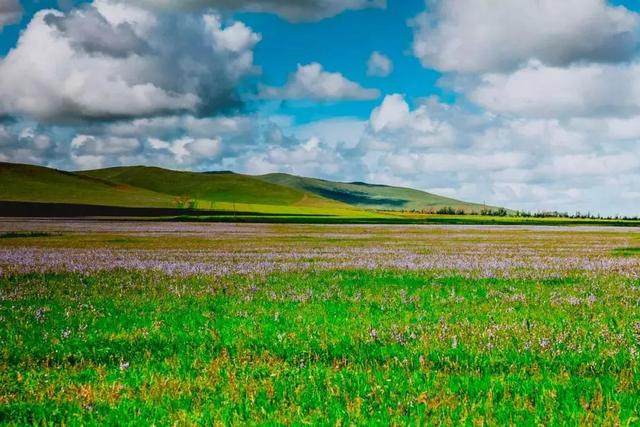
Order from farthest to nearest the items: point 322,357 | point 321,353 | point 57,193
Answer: point 57,193 < point 321,353 < point 322,357

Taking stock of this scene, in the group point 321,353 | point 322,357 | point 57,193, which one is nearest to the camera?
point 322,357

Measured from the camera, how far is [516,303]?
1120cm

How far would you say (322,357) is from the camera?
23.6 feet

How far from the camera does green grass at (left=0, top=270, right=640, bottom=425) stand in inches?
203

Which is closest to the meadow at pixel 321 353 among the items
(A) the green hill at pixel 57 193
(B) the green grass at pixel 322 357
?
(B) the green grass at pixel 322 357

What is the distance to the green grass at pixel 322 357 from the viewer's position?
16.9ft

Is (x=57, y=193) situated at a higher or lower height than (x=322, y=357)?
higher

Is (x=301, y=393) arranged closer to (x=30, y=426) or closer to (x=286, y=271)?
(x=30, y=426)

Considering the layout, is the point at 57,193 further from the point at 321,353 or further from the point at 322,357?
the point at 322,357

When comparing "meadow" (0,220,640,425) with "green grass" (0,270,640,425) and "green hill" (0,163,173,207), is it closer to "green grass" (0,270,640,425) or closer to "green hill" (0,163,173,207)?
"green grass" (0,270,640,425)

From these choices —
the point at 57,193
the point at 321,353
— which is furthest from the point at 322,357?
the point at 57,193

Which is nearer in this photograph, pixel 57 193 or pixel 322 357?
pixel 322 357

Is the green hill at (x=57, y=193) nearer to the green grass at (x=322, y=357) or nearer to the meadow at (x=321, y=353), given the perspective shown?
the meadow at (x=321, y=353)

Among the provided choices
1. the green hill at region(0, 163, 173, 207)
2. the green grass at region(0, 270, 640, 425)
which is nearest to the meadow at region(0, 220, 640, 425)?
the green grass at region(0, 270, 640, 425)
